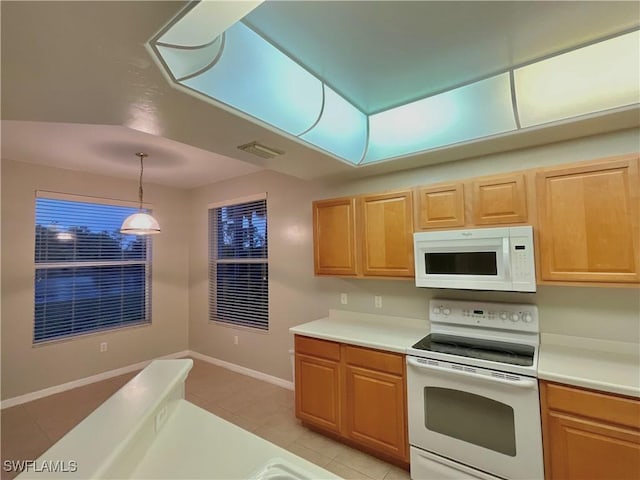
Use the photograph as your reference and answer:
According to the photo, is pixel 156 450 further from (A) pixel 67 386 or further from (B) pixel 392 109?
(A) pixel 67 386

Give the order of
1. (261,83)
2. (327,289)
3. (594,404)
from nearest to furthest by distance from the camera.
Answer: (594,404)
(261,83)
(327,289)

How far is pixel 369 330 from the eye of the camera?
2.75 metres

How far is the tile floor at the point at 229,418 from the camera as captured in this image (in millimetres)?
2396

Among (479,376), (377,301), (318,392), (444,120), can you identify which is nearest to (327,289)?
(377,301)

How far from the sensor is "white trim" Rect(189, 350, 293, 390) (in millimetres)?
3764

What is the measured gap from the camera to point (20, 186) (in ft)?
11.5

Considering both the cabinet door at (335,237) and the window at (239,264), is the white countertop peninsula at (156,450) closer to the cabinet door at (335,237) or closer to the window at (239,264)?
the cabinet door at (335,237)

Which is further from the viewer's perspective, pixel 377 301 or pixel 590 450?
pixel 377 301

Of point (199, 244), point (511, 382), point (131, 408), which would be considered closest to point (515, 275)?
point (511, 382)

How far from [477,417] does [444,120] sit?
6.89ft

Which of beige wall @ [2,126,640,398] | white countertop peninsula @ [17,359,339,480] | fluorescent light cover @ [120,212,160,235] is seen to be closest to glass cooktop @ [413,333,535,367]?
beige wall @ [2,126,640,398]

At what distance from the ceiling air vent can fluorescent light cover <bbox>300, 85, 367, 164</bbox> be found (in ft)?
0.96

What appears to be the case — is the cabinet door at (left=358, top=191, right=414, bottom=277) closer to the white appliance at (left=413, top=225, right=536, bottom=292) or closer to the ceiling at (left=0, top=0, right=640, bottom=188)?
the white appliance at (left=413, top=225, right=536, bottom=292)

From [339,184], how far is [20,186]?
11.9ft
